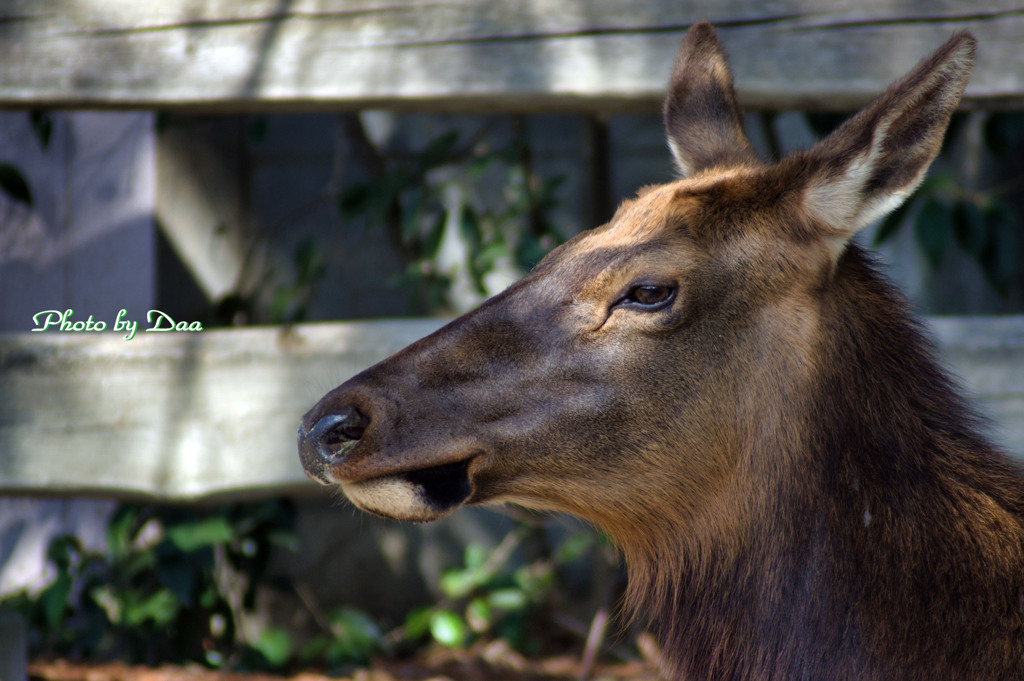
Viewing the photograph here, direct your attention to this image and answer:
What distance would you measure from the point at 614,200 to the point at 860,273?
2.63 m

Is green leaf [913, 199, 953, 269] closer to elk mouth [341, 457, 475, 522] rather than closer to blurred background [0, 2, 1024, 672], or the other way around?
blurred background [0, 2, 1024, 672]

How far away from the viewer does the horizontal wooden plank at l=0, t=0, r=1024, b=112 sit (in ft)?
7.42

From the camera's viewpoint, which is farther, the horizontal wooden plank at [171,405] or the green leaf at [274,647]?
the green leaf at [274,647]

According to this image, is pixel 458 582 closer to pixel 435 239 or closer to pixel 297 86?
pixel 435 239

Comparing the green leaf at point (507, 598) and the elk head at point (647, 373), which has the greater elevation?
the elk head at point (647, 373)

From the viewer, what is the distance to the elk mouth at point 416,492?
5.78 ft

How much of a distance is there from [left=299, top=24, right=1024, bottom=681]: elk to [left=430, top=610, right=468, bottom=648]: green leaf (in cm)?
224

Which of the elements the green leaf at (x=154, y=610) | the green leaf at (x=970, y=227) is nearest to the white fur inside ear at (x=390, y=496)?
the green leaf at (x=154, y=610)

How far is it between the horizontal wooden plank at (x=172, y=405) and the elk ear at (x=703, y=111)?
2.34 ft

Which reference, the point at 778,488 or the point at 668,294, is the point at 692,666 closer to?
the point at 778,488

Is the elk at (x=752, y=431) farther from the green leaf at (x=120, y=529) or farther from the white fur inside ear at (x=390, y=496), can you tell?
the green leaf at (x=120, y=529)

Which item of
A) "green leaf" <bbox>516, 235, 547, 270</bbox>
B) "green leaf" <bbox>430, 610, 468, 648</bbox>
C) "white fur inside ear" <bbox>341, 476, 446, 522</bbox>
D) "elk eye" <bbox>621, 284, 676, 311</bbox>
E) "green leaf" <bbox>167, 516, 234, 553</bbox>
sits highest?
"elk eye" <bbox>621, 284, 676, 311</bbox>

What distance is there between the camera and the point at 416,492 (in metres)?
1.77

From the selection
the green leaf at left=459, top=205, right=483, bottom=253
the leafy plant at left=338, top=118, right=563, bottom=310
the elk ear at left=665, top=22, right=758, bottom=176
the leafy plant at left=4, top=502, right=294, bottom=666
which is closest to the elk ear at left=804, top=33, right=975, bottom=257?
the elk ear at left=665, top=22, right=758, bottom=176
